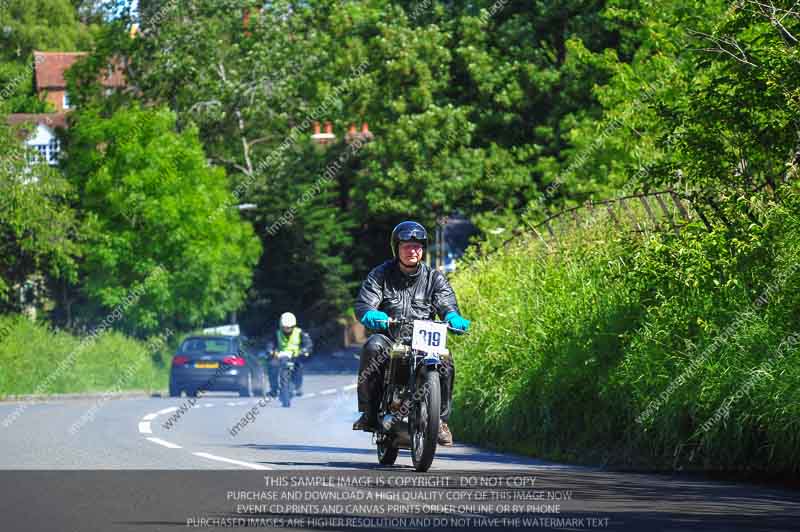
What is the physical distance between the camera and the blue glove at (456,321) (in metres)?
14.0

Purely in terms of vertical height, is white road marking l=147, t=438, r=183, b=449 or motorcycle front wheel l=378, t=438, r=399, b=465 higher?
motorcycle front wheel l=378, t=438, r=399, b=465

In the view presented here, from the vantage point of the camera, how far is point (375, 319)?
Answer: 13.8 metres

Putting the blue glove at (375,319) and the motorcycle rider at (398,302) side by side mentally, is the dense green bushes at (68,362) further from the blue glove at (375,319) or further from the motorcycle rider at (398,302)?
the blue glove at (375,319)

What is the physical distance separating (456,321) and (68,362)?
28.4m

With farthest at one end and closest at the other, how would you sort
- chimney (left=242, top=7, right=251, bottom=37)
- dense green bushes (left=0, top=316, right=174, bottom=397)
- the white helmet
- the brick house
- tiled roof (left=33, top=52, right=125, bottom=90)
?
tiled roof (left=33, top=52, right=125, bottom=90), chimney (left=242, top=7, right=251, bottom=37), the brick house, dense green bushes (left=0, top=316, right=174, bottom=397), the white helmet


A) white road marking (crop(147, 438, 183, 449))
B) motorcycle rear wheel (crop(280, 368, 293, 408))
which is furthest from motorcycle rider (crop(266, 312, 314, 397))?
white road marking (crop(147, 438, 183, 449))

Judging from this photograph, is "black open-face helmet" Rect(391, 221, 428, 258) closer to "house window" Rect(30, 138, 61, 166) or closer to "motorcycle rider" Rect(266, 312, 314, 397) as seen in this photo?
"motorcycle rider" Rect(266, 312, 314, 397)

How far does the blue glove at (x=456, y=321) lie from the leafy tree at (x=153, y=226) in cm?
3553

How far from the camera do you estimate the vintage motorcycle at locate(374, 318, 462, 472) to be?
13383 mm

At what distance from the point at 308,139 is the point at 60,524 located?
53.9 m

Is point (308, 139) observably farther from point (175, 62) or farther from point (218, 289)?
point (218, 289)

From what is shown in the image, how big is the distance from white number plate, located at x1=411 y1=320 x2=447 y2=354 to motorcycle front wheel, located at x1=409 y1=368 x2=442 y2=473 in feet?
0.60

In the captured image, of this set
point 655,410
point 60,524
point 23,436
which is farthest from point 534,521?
point 23,436

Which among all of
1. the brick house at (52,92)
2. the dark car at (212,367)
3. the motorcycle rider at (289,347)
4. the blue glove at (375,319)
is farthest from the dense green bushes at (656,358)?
the brick house at (52,92)
